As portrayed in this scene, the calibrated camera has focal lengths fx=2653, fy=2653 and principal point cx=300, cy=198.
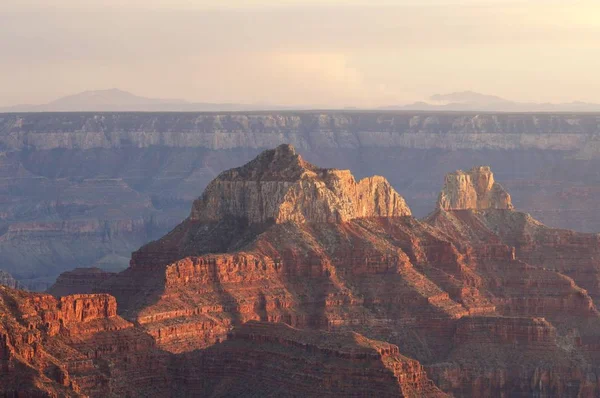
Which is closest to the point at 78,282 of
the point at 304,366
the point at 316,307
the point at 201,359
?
the point at 316,307

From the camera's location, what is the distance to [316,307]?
16812 centimetres

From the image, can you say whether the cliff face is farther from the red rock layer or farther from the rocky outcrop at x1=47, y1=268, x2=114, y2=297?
the rocky outcrop at x1=47, y1=268, x2=114, y2=297

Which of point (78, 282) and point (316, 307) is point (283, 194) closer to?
point (316, 307)

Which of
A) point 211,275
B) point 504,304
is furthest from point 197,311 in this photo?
point 504,304

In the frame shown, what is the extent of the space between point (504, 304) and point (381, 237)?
32.9 ft

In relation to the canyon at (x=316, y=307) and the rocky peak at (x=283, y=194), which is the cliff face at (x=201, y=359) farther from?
the rocky peak at (x=283, y=194)

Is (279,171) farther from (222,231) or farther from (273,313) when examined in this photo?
(273,313)

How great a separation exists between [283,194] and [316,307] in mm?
9993

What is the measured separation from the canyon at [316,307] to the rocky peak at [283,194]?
142 mm

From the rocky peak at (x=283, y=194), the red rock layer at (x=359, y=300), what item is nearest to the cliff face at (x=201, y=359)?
the red rock layer at (x=359, y=300)

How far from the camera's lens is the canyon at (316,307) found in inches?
5468

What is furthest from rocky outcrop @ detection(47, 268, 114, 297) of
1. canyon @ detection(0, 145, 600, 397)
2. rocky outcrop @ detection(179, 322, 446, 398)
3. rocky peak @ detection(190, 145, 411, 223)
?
rocky outcrop @ detection(179, 322, 446, 398)

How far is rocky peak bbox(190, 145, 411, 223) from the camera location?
175625 mm

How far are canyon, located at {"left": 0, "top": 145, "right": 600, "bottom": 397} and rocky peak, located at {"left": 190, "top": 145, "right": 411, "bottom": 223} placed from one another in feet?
0.47
